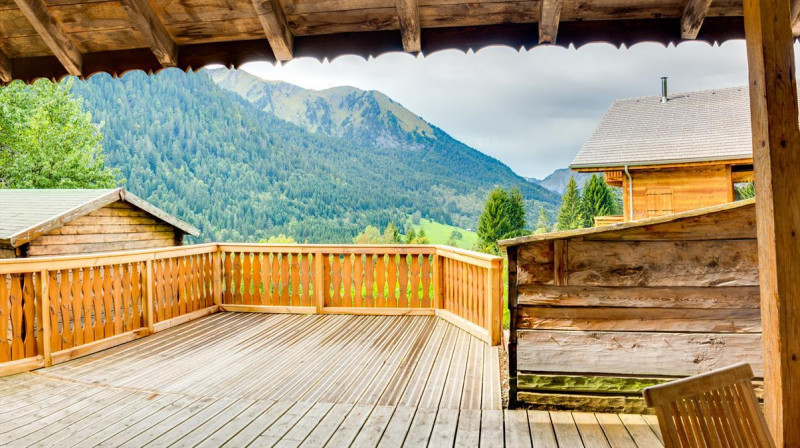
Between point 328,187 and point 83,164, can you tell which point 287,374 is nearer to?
point 83,164

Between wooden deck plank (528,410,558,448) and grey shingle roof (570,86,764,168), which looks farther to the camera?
grey shingle roof (570,86,764,168)

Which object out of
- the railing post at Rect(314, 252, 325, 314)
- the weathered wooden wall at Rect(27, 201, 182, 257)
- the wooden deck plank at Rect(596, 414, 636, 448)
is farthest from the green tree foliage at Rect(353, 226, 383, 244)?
the wooden deck plank at Rect(596, 414, 636, 448)

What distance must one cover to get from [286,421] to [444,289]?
355 centimetres

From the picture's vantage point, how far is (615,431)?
2.79 metres

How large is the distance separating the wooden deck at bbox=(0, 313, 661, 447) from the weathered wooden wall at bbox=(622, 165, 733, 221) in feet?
21.9

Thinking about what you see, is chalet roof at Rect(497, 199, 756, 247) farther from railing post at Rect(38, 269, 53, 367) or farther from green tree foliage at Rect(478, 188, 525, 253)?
green tree foliage at Rect(478, 188, 525, 253)

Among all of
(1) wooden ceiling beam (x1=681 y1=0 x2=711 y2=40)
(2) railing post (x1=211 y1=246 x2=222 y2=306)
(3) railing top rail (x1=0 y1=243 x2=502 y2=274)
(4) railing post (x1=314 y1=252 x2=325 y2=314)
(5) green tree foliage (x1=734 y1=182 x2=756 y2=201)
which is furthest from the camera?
(5) green tree foliage (x1=734 y1=182 x2=756 y2=201)

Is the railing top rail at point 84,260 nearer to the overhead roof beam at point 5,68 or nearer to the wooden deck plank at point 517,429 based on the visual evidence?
the overhead roof beam at point 5,68

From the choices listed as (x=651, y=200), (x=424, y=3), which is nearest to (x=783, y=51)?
(x=424, y=3)

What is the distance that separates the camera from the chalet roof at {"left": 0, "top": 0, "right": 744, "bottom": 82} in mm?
2230

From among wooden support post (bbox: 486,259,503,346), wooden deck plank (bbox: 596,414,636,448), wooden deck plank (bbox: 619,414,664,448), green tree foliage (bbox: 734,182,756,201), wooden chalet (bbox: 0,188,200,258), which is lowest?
wooden deck plank (bbox: 619,414,664,448)

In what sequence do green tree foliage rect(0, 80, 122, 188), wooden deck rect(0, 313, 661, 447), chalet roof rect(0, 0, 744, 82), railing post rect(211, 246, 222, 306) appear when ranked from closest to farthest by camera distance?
chalet roof rect(0, 0, 744, 82) < wooden deck rect(0, 313, 661, 447) < railing post rect(211, 246, 222, 306) < green tree foliage rect(0, 80, 122, 188)

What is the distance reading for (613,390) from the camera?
307 centimetres

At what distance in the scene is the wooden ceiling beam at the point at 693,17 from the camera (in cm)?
212
